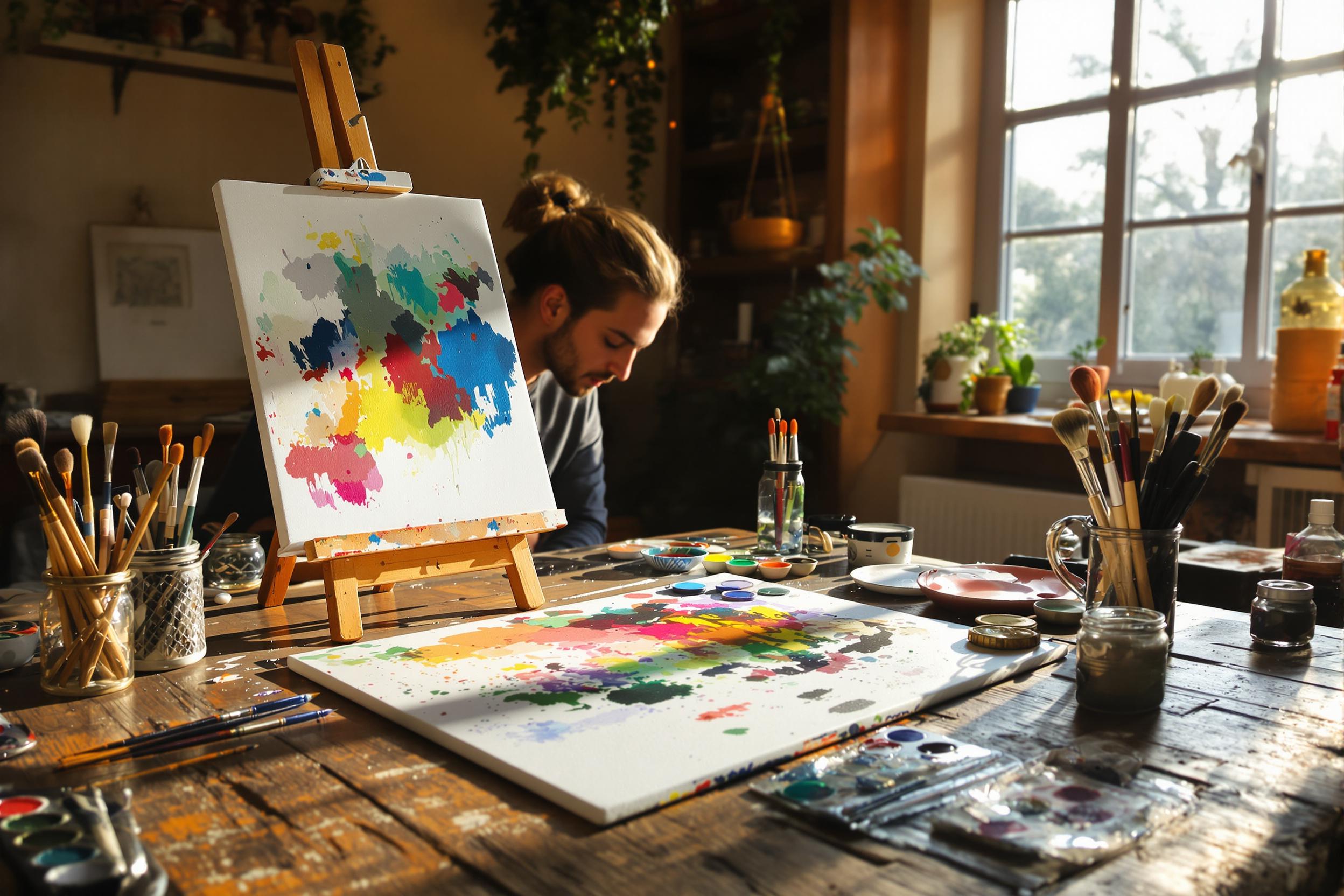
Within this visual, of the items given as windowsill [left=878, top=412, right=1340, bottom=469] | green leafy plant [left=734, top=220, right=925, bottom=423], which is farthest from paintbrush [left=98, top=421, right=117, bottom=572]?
green leafy plant [left=734, top=220, right=925, bottom=423]

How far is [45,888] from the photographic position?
1.86 ft

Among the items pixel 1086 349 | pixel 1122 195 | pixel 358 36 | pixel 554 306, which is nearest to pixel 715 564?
pixel 554 306

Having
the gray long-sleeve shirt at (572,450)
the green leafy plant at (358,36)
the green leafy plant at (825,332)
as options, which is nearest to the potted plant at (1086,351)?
the green leafy plant at (825,332)

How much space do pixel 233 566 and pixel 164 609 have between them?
1.32 feet

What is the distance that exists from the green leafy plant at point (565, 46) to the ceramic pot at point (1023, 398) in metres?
1.59

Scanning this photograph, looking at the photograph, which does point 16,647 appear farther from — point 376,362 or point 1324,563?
point 1324,563

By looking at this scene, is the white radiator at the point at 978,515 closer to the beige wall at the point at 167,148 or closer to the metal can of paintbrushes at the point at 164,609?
the beige wall at the point at 167,148

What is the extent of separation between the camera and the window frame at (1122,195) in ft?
9.09

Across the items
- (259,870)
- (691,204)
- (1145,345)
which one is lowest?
(259,870)

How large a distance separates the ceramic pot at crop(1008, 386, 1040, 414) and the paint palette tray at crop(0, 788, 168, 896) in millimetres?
2846

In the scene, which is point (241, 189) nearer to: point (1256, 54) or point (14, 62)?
point (14, 62)

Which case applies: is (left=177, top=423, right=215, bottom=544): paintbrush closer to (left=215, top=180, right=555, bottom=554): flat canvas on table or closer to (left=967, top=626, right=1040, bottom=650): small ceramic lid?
(left=215, top=180, right=555, bottom=554): flat canvas on table

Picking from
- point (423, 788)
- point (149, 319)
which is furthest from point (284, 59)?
point (423, 788)

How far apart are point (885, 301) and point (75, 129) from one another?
241 centimetres
